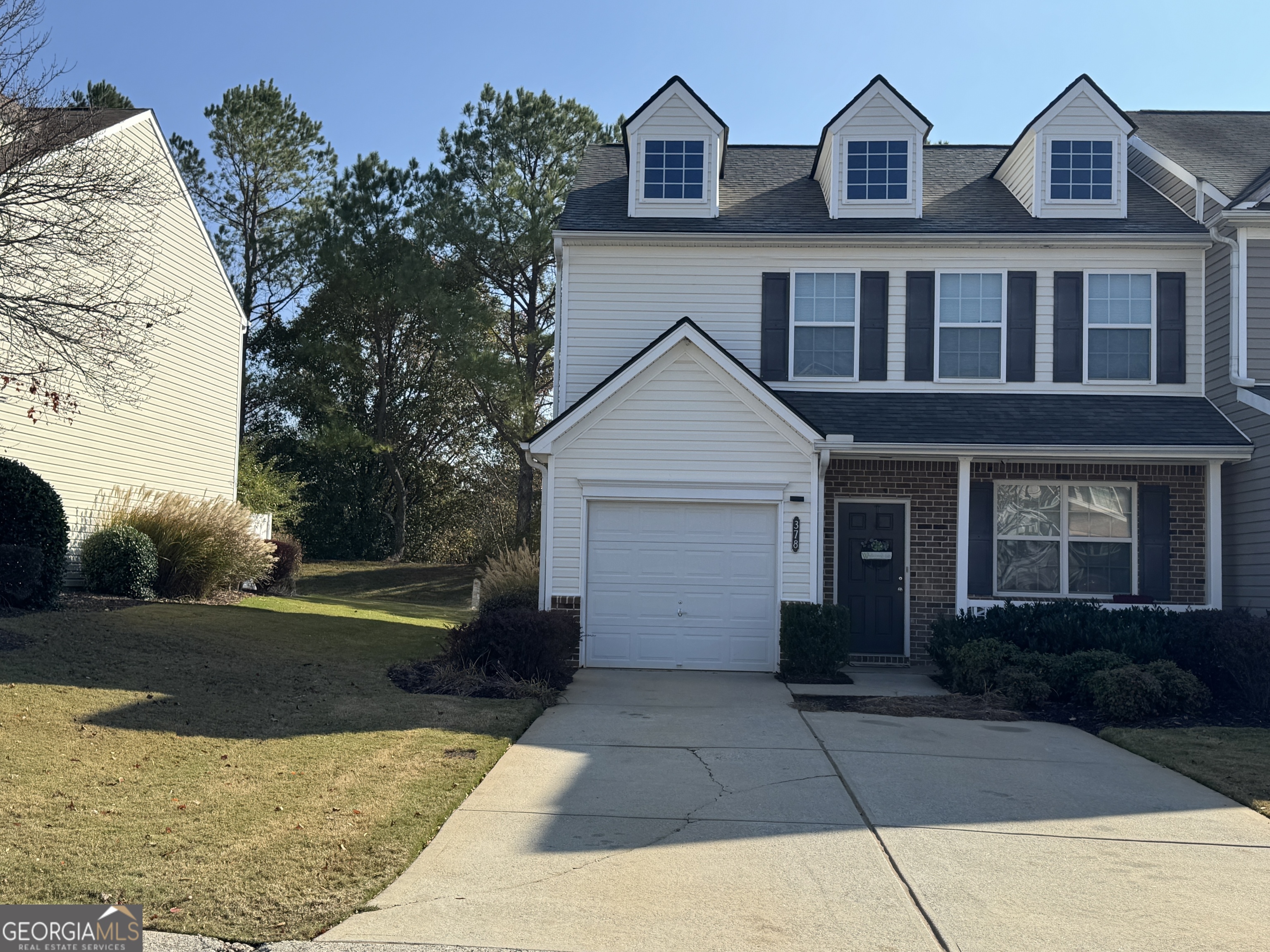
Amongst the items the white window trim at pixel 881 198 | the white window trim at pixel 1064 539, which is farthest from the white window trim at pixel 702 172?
the white window trim at pixel 1064 539

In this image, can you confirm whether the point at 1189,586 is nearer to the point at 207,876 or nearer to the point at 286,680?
the point at 286,680

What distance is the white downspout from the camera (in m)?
14.6

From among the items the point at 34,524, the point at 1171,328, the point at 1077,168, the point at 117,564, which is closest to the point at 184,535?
the point at 117,564

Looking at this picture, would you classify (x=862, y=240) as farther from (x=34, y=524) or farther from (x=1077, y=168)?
(x=34, y=524)

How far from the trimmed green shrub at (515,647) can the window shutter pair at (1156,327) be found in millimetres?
8784

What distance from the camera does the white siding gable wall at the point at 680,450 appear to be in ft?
45.4

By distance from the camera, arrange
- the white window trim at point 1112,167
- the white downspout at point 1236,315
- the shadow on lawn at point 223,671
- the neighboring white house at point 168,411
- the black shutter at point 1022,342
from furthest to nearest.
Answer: the neighboring white house at point 168,411 → the white window trim at point 1112,167 → the black shutter at point 1022,342 → the white downspout at point 1236,315 → the shadow on lawn at point 223,671

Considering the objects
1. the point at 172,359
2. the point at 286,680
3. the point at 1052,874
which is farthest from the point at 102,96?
the point at 1052,874

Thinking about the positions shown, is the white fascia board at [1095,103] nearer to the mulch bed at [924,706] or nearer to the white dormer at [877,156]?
the white dormer at [877,156]

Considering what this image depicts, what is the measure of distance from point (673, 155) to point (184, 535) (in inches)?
390

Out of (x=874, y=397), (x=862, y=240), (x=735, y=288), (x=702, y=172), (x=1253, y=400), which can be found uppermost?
(x=702, y=172)

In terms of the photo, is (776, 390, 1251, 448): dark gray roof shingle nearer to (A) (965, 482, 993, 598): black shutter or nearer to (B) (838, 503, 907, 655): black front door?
(A) (965, 482, 993, 598): black shutter

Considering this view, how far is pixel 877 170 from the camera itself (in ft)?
53.8

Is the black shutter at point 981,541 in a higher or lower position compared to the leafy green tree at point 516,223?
lower
